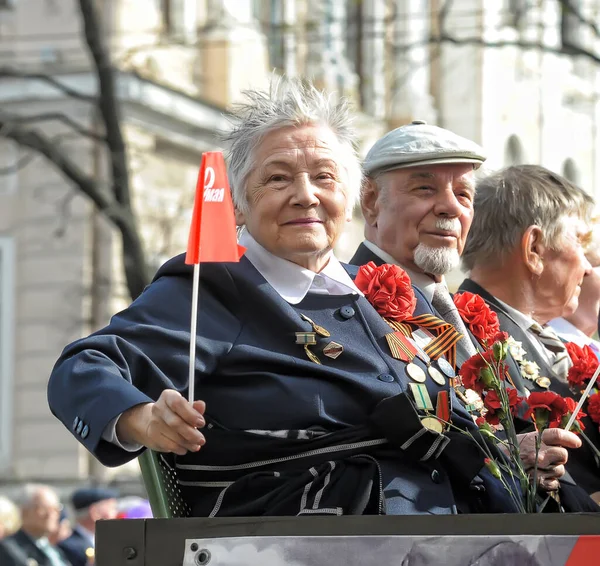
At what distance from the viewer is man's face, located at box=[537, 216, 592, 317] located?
519cm

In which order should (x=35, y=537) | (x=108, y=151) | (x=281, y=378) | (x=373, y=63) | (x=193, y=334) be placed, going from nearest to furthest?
(x=193, y=334)
(x=281, y=378)
(x=35, y=537)
(x=108, y=151)
(x=373, y=63)

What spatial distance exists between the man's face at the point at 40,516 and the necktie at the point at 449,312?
5451mm

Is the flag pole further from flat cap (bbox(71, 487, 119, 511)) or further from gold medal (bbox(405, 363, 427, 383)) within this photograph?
flat cap (bbox(71, 487, 119, 511))

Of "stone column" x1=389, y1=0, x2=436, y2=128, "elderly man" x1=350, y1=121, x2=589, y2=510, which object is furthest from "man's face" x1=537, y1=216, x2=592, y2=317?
"stone column" x1=389, y1=0, x2=436, y2=128

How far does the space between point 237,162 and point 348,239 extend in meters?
17.7

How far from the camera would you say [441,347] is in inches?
161

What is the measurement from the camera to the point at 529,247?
5.15m

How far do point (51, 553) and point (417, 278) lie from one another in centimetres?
524

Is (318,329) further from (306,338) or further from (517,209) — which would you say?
(517,209)

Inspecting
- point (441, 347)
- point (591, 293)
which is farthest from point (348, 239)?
point (441, 347)

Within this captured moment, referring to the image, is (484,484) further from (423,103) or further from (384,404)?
(423,103)

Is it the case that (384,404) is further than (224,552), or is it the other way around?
(384,404)

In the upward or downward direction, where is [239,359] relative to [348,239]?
upward

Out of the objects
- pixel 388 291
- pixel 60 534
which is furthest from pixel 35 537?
pixel 388 291
